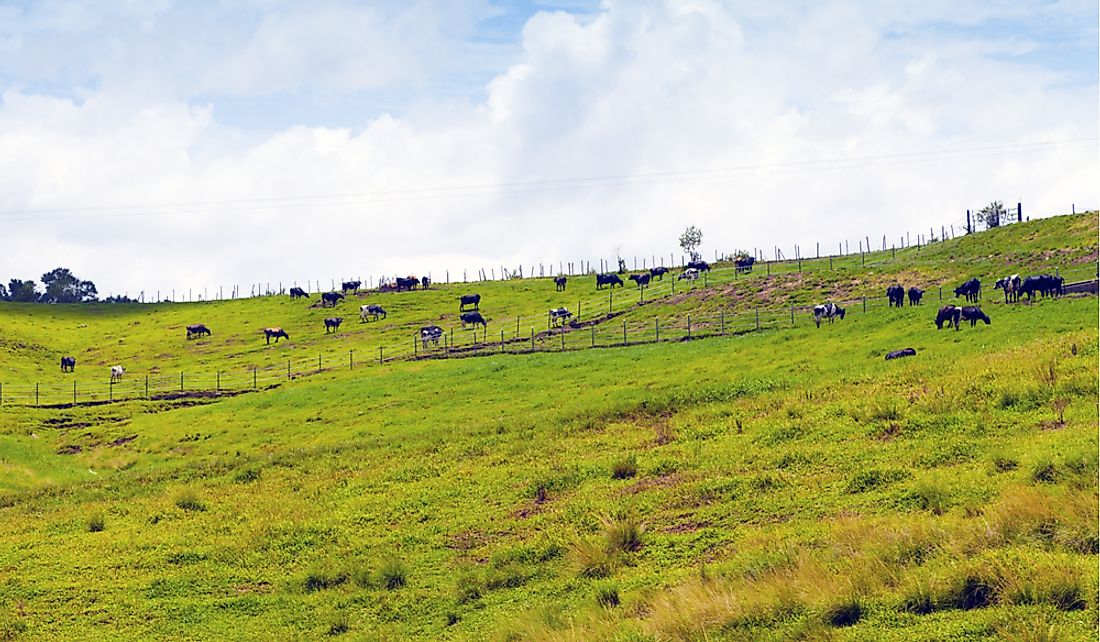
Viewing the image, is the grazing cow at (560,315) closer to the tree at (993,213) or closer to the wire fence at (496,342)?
the wire fence at (496,342)

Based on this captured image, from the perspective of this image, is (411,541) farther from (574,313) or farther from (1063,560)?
(574,313)

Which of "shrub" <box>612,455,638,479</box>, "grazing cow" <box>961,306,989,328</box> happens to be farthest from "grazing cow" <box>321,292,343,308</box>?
"shrub" <box>612,455,638,479</box>

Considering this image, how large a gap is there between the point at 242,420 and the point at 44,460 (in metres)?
9.37

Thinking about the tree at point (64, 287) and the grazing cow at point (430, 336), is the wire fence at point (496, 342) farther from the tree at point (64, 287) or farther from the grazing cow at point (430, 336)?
the tree at point (64, 287)

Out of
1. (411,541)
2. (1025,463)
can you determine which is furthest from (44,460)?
(1025,463)

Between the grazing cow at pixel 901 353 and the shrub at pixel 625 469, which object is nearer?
the shrub at pixel 625 469

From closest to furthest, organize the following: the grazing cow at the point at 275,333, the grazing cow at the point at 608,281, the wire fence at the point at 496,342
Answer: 1. the wire fence at the point at 496,342
2. the grazing cow at the point at 275,333
3. the grazing cow at the point at 608,281

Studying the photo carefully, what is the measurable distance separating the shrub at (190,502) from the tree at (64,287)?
168 meters

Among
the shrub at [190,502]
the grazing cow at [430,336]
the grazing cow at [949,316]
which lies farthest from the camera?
the grazing cow at [430,336]

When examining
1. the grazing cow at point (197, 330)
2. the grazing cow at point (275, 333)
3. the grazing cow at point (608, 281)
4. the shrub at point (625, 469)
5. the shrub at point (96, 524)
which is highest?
the grazing cow at point (608, 281)

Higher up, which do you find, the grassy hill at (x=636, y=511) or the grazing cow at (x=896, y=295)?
the grazing cow at (x=896, y=295)

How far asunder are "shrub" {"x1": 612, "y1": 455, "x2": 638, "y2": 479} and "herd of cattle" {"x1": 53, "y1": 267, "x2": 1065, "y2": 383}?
18009 millimetres

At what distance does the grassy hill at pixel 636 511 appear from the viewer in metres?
13.0

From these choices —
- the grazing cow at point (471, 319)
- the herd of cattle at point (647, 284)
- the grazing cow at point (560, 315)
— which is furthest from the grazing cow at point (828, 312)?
the grazing cow at point (471, 319)
